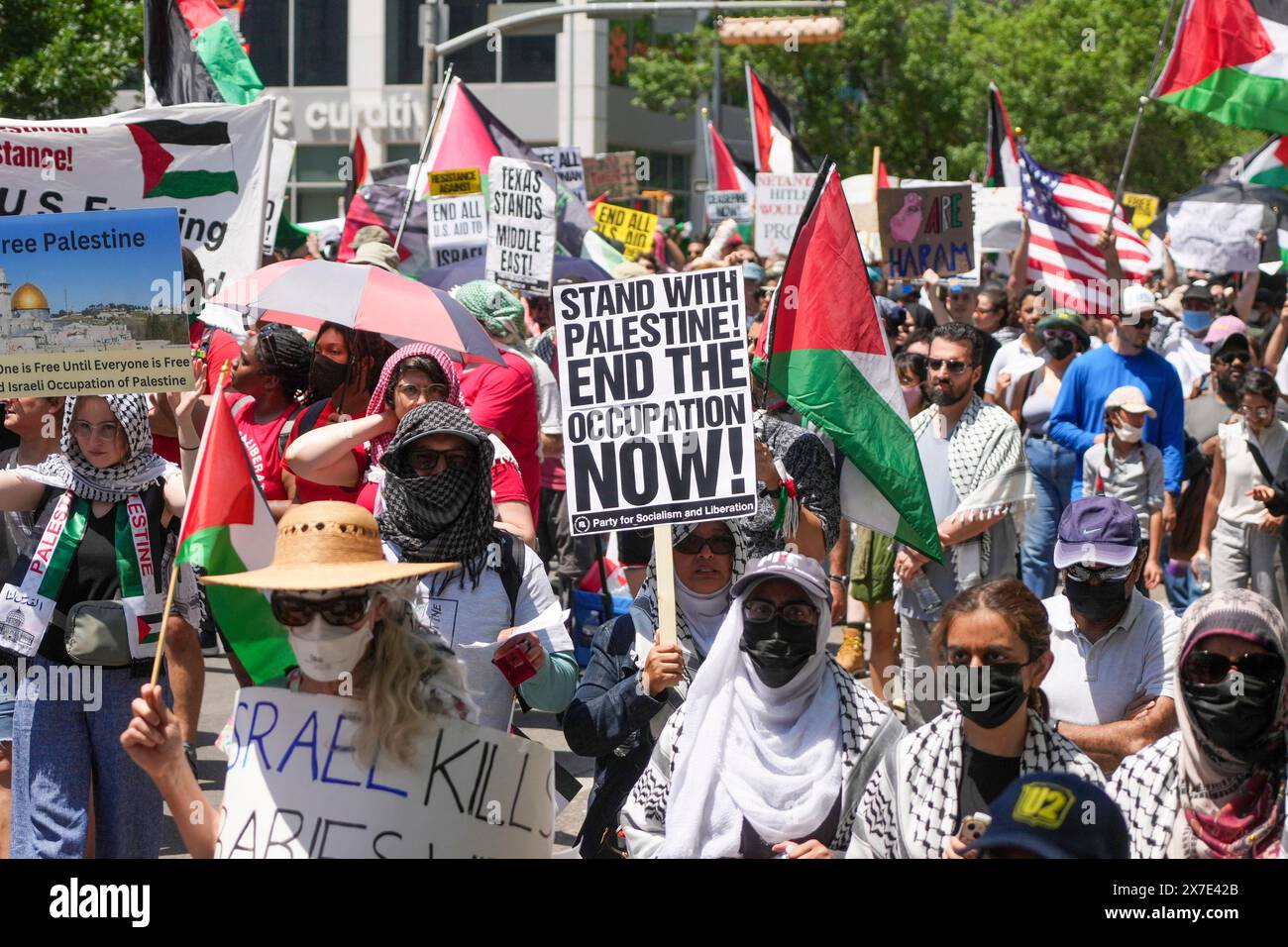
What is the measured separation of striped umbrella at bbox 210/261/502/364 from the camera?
6406mm

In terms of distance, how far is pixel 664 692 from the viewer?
4.77 metres

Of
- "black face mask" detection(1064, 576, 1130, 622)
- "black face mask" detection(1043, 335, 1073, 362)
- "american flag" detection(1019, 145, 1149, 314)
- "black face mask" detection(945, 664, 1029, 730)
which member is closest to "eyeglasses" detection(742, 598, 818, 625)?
"black face mask" detection(945, 664, 1029, 730)

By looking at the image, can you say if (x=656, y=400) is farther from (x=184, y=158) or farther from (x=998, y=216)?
(x=998, y=216)

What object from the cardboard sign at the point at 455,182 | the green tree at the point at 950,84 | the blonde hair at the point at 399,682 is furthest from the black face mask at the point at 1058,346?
the green tree at the point at 950,84

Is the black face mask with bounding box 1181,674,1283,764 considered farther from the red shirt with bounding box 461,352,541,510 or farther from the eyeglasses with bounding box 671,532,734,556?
the red shirt with bounding box 461,352,541,510

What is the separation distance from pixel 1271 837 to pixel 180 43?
7.93 m

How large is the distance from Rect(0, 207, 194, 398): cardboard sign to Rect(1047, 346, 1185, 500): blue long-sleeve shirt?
18.5ft

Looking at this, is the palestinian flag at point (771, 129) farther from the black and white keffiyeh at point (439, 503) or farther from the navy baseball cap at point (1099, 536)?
the black and white keffiyeh at point (439, 503)

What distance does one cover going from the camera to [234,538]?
14.2 ft

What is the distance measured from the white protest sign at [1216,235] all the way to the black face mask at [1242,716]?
476 inches

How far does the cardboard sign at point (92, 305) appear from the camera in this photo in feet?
17.3

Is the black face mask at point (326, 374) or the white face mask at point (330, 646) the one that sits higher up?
the black face mask at point (326, 374)
